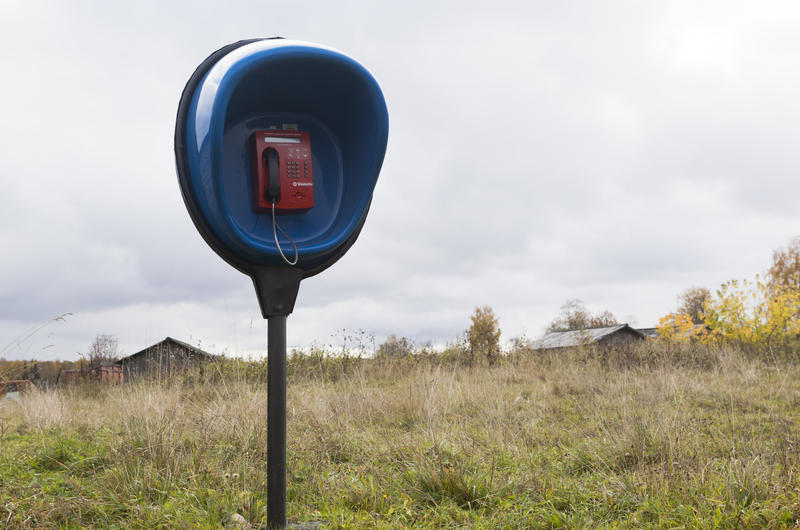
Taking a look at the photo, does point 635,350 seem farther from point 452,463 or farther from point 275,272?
point 275,272

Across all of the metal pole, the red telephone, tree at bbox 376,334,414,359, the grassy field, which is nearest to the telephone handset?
the red telephone

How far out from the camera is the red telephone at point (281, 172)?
2.54 m

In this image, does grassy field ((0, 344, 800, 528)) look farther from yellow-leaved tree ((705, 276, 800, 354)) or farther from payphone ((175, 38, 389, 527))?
yellow-leaved tree ((705, 276, 800, 354))

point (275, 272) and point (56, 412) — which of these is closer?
point (275, 272)

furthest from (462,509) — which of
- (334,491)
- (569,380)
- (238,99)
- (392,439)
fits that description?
(569,380)

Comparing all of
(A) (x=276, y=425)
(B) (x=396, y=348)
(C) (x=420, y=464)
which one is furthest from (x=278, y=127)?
(B) (x=396, y=348)

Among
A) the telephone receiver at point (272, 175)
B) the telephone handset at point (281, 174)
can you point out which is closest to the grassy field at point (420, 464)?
the telephone handset at point (281, 174)

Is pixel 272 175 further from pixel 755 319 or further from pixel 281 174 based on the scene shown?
pixel 755 319

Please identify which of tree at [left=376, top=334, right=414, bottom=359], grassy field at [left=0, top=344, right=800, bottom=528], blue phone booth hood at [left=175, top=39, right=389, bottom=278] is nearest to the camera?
blue phone booth hood at [left=175, top=39, right=389, bottom=278]

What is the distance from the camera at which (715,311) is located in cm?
1517

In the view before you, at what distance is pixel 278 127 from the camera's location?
278 centimetres

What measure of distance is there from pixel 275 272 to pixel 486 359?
795cm

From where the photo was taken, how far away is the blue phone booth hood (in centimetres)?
248

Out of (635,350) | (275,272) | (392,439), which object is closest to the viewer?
(275,272)
